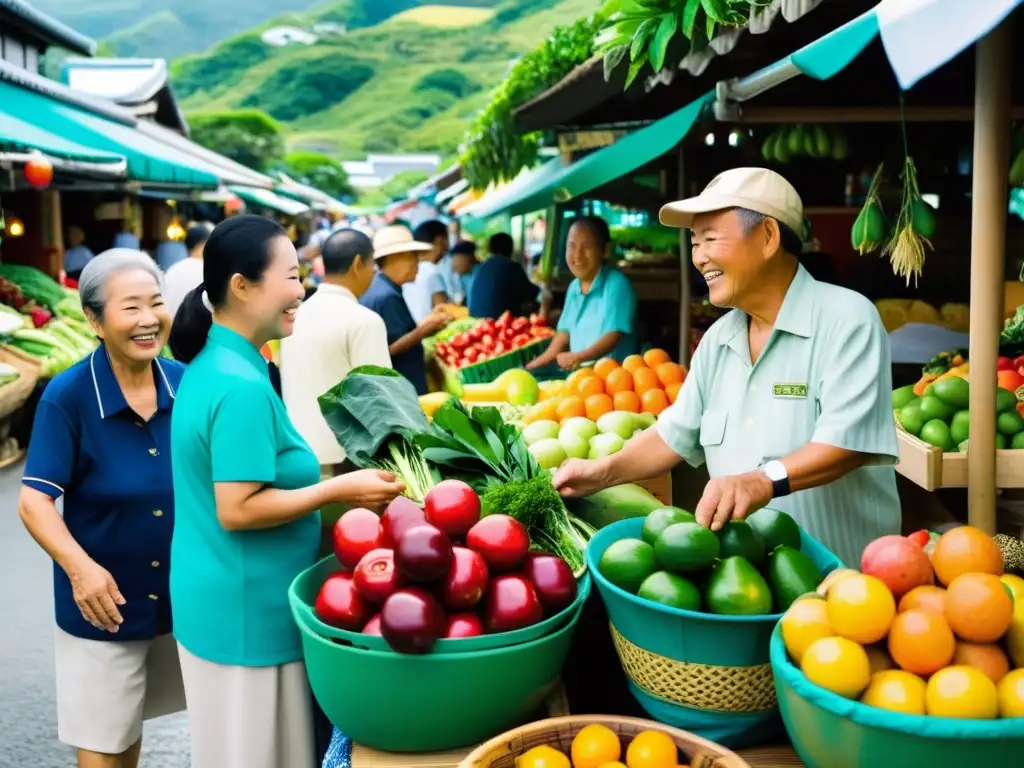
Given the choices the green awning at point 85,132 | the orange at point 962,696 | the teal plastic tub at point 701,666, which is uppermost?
the green awning at point 85,132

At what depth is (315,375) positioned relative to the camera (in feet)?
15.6

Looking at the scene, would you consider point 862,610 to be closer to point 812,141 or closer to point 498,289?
point 812,141

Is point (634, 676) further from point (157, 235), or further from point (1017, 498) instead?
point (157, 235)

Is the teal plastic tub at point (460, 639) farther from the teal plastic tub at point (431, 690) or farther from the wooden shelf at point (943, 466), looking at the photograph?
the wooden shelf at point (943, 466)

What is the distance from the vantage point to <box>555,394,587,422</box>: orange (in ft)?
14.6

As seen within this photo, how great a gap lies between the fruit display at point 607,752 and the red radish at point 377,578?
387 mm

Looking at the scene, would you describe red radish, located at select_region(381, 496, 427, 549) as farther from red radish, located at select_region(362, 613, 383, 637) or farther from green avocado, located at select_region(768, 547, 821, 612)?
green avocado, located at select_region(768, 547, 821, 612)

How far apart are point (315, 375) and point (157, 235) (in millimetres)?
19157

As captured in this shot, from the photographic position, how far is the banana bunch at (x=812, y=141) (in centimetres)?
553

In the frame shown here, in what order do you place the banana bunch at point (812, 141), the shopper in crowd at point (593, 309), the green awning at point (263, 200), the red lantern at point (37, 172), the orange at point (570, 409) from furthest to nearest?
the green awning at point (263, 200) → the red lantern at point (37, 172) → the shopper in crowd at point (593, 309) → the banana bunch at point (812, 141) → the orange at point (570, 409)

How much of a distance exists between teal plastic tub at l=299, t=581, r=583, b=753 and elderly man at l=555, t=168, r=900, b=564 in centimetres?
73

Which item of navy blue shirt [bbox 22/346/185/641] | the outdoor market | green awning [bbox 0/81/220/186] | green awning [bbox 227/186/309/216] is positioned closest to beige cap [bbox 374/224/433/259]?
the outdoor market

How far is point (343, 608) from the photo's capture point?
1.95 meters

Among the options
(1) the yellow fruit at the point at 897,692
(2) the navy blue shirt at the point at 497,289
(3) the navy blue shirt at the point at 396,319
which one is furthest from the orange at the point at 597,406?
(2) the navy blue shirt at the point at 497,289
